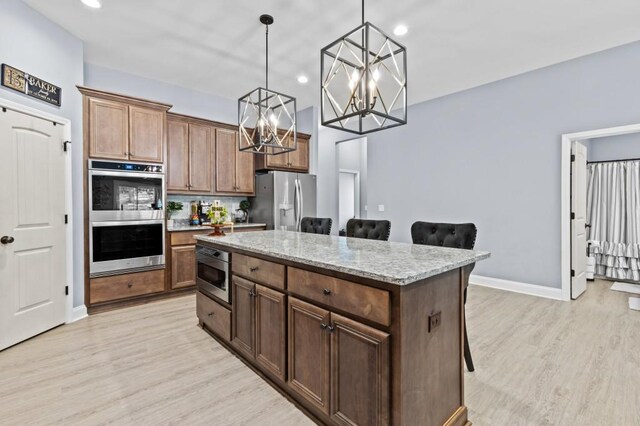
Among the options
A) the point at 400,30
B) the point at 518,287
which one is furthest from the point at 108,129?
the point at 518,287

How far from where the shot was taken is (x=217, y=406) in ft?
6.11

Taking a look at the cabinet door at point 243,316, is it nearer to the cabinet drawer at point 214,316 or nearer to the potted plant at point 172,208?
the cabinet drawer at point 214,316

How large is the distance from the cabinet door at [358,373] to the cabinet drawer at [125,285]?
10.3 ft

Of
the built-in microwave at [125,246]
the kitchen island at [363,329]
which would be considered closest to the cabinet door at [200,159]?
the built-in microwave at [125,246]

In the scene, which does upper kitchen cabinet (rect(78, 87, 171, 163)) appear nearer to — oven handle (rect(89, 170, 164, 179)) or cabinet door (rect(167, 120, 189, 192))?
oven handle (rect(89, 170, 164, 179))

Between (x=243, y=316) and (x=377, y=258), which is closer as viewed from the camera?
(x=377, y=258)

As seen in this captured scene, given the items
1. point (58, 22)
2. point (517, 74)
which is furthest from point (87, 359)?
point (517, 74)

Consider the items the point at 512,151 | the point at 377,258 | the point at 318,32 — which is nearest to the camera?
the point at 377,258

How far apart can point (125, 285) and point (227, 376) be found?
2200mm

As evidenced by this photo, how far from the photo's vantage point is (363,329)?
4.53ft

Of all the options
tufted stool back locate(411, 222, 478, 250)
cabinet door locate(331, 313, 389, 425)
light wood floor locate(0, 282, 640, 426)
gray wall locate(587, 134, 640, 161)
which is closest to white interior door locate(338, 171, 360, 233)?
gray wall locate(587, 134, 640, 161)

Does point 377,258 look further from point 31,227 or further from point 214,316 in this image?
point 31,227

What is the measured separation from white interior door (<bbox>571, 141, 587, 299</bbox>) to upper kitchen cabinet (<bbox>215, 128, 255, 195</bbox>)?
14.6 feet

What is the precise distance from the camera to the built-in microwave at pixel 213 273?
247cm
